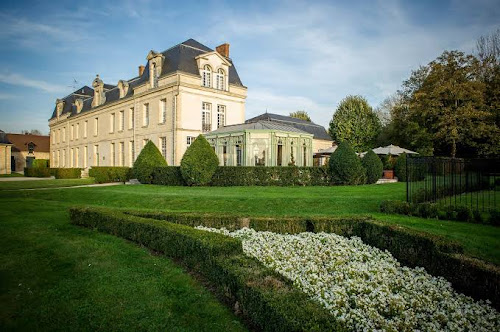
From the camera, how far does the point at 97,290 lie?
410 cm

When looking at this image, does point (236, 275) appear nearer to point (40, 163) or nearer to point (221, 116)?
point (221, 116)

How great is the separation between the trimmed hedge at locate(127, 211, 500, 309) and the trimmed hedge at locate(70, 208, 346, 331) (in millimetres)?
1339

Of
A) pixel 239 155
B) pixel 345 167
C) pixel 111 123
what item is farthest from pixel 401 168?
pixel 111 123

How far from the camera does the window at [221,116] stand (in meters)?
26.9

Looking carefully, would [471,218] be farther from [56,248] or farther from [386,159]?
[386,159]

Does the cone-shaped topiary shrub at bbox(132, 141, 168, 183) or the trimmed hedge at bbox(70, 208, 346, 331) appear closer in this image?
the trimmed hedge at bbox(70, 208, 346, 331)

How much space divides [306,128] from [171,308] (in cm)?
4002

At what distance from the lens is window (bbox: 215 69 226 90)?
26891mm

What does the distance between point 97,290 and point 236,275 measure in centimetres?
195

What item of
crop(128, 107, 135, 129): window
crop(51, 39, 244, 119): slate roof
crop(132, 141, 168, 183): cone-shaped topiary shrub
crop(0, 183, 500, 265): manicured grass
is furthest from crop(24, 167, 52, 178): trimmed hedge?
crop(0, 183, 500, 265): manicured grass

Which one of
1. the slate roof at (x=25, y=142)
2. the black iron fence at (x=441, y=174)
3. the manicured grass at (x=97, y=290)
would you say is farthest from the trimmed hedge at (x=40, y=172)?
the black iron fence at (x=441, y=174)

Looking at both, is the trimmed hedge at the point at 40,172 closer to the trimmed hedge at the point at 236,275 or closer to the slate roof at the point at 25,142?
the slate roof at the point at 25,142

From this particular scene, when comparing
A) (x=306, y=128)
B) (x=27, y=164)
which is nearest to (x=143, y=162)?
(x=306, y=128)

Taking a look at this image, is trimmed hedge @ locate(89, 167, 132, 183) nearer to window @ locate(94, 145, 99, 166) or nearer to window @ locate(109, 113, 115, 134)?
window @ locate(109, 113, 115, 134)
